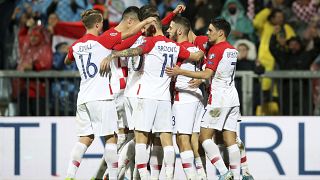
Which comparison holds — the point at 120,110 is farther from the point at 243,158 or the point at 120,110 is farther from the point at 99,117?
the point at 243,158

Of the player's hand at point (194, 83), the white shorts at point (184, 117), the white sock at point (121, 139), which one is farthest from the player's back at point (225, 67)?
the white sock at point (121, 139)

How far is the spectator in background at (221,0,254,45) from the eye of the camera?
2077 centimetres

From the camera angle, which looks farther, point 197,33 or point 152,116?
point 197,33

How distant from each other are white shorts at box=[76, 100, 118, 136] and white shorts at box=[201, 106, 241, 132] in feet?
4.48

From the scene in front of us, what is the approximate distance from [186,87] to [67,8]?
5.76 metres

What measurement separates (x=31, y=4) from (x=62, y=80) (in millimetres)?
2450

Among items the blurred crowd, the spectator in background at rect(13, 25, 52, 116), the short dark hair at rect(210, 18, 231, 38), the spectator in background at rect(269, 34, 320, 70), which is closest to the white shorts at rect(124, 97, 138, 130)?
the short dark hair at rect(210, 18, 231, 38)

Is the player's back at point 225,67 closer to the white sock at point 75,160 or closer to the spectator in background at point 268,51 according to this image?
the white sock at point 75,160

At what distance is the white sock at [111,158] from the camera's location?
15594mm

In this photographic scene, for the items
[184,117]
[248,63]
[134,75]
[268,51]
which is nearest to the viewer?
[134,75]

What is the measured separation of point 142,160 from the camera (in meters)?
15.6

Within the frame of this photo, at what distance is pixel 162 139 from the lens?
1573 centimetres

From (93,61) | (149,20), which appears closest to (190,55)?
(149,20)

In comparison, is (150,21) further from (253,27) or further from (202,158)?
(253,27)
